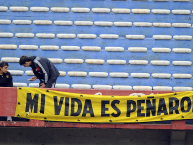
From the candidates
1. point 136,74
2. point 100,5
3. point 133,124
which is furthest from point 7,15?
point 133,124

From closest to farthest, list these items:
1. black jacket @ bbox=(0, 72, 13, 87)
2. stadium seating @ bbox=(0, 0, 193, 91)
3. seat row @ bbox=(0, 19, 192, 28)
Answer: black jacket @ bbox=(0, 72, 13, 87), stadium seating @ bbox=(0, 0, 193, 91), seat row @ bbox=(0, 19, 192, 28)

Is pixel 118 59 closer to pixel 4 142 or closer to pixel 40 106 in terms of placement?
pixel 40 106

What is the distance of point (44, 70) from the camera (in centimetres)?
702

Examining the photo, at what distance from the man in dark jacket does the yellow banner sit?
0.88 feet

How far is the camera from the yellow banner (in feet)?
23.2

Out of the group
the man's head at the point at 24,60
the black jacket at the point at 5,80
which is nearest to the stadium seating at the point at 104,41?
the black jacket at the point at 5,80

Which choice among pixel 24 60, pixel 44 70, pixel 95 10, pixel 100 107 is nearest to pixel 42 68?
pixel 44 70

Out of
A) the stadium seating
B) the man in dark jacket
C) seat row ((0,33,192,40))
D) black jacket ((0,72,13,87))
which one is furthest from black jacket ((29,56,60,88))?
seat row ((0,33,192,40))

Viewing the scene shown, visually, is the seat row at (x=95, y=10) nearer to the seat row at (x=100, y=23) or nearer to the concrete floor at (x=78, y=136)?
the seat row at (x=100, y=23)

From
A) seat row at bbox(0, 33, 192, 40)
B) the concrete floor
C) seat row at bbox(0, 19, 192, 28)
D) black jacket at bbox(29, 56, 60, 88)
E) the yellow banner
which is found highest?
seat row at bbox(0, 19, 192, 28)

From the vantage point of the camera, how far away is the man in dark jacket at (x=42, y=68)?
688cm

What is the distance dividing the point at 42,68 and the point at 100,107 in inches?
66.9

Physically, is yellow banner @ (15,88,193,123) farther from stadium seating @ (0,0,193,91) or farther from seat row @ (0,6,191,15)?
seat row @ (0,6,191,15)

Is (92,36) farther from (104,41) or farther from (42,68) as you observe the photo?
(42,68)
